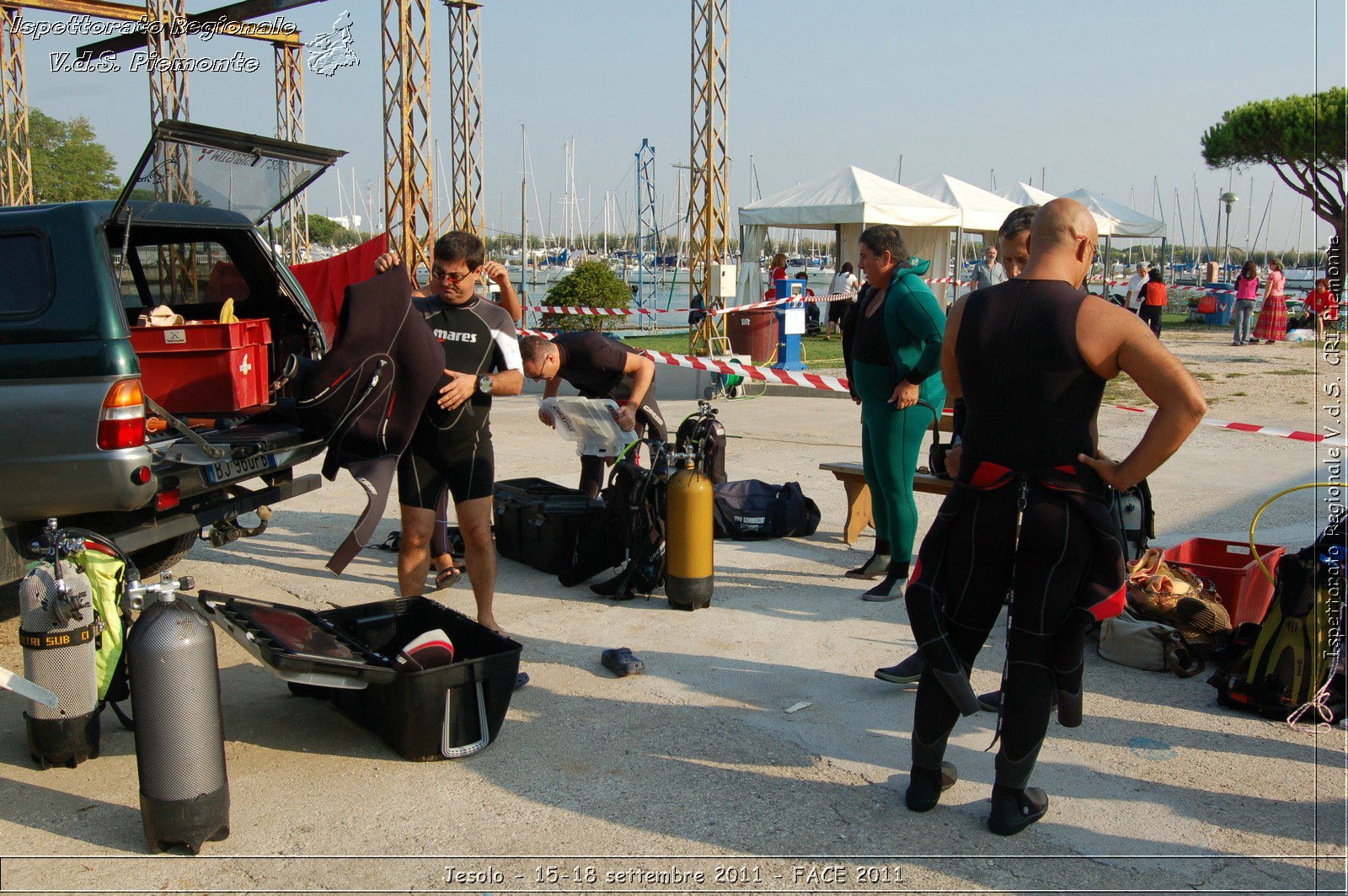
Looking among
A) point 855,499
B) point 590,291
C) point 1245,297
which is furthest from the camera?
point 590,291

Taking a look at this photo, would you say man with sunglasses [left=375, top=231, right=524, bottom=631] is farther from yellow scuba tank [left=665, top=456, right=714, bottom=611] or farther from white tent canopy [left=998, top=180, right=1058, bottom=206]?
white tent canopy [left=998, top=180, right=1058, bottom=206]

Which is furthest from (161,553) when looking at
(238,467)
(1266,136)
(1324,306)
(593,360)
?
(1266,136)

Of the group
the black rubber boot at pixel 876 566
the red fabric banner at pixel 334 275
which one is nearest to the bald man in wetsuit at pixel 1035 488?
the black rubber boot at pixel 876 566

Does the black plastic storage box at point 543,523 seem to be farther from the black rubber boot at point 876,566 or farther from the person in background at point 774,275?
the person in background at point 774,275

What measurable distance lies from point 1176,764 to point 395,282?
146 inches

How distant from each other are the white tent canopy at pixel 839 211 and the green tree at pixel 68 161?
1414 inches

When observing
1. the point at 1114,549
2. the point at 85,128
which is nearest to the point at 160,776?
the point at 1114,549

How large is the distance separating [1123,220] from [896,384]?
24.5 metres

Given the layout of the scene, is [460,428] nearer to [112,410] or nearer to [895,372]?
[112,410]

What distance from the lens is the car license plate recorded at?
5.07 m

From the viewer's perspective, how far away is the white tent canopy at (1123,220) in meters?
26.9

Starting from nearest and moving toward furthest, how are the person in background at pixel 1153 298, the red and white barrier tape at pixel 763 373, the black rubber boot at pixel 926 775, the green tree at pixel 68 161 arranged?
1. the black rubber boot at pixel 926 775
2. the red and white barrier tape at pixel 763 373
3. the person in background at pixel 1153 298
4. the green tree at pixel 68 161

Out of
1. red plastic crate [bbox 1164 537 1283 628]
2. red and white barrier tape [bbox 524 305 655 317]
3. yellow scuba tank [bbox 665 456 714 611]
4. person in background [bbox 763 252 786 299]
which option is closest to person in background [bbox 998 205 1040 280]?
red plastic crate [bbox 1164 537 1283 628]

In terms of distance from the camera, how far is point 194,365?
5.96 meters
